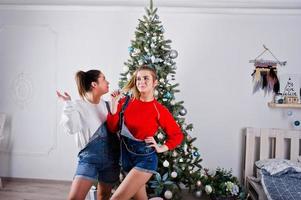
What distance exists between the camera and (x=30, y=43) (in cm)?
366

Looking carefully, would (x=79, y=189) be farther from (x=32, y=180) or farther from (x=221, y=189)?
(x=32, y=180)

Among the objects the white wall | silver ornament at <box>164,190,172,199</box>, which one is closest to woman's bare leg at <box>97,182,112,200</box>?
silver ornament at <box>164,190,172,199</box>

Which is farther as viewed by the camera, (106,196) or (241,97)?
(241,97)

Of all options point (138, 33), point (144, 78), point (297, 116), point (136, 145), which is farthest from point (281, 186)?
point (138, 33)

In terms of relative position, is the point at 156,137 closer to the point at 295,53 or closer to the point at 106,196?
the point at 106,196

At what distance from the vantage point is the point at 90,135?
191 cm

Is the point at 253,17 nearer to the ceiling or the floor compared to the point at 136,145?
nearer to the ceiling

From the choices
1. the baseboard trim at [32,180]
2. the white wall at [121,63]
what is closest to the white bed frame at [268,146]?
the white wall at [121,63]

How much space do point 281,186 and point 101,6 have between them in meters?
2.81

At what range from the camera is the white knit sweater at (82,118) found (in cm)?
186

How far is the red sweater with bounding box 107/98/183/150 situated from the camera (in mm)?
1926

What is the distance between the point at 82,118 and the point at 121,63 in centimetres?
174

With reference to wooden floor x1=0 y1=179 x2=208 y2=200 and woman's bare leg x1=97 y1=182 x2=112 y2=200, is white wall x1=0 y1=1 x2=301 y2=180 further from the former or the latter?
woman's bare leg x1=97 y1=182 x2=112 y2=200

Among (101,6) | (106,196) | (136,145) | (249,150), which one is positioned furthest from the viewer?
(101,6)
